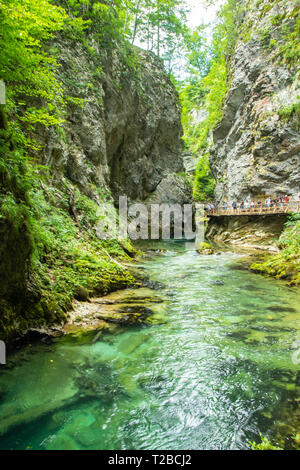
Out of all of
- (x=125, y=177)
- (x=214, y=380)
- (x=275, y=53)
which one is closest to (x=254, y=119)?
(x=275, y=53)

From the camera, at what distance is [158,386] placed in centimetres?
380

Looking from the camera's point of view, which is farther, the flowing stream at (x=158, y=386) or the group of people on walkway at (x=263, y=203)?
the group of people on walkway at (x=263, y=203)

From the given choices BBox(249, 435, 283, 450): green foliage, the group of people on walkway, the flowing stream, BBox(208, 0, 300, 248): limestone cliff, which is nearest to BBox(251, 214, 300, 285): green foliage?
the flowing stream

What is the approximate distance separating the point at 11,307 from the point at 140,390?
8.23 ft

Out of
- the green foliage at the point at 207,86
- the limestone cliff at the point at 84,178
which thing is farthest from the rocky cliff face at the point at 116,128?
the green foliage at the point at 207,86

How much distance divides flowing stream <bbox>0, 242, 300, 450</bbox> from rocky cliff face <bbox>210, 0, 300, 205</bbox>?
17.8 meters

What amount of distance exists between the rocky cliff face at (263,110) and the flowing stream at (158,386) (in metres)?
17.8

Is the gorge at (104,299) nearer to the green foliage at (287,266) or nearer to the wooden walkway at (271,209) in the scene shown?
the green foliage at (287,266)

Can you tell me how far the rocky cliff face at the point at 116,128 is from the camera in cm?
1393

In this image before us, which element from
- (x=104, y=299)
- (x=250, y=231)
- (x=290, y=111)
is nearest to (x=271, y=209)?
(x=250, y=231)

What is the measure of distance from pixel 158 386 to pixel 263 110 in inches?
988

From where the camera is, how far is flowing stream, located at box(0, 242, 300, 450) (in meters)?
2.95

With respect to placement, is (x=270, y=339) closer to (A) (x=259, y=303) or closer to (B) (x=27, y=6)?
(A) (x=259, y=303)

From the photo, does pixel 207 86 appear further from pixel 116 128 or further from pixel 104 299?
pixel 104 299
